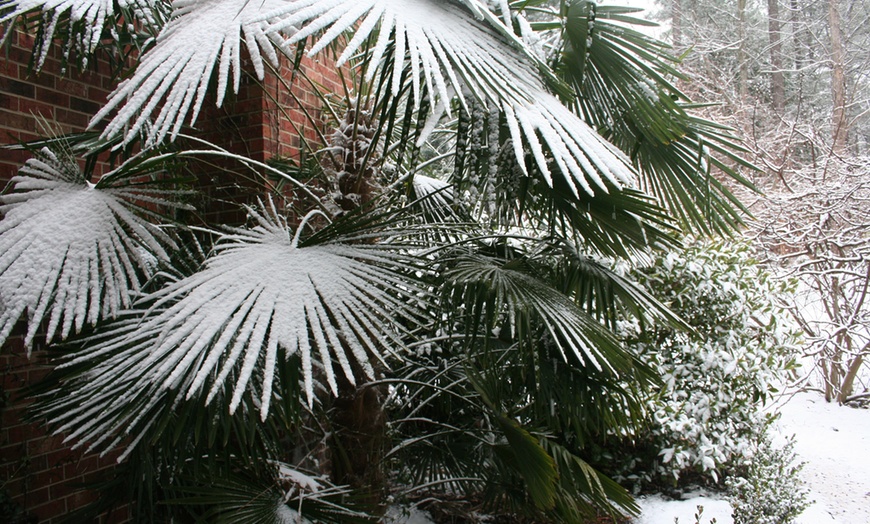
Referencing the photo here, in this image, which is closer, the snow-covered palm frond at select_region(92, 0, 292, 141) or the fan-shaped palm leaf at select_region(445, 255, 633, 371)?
the snow-covered palm frond at select_region(92, 0, 292, 141)

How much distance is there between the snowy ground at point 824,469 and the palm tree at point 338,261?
1.73 meters

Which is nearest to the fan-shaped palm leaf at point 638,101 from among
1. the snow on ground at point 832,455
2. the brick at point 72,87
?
the brick at point 72,87

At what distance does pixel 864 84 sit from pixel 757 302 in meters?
6.00

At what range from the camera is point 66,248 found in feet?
4.52

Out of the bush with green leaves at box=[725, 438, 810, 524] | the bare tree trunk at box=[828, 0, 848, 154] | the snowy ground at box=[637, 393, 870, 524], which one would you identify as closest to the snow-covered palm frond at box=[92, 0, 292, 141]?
the bush with green leaves at box=[725, 438, 810, 524]

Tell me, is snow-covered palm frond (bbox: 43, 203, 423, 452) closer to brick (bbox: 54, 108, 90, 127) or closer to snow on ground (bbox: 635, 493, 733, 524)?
brick (bbox: 54, 108, 90, 127)

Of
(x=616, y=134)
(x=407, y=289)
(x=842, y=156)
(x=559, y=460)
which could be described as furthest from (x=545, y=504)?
(x=842, y=156)

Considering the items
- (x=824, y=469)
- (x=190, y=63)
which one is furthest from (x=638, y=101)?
(x=824, y=469)

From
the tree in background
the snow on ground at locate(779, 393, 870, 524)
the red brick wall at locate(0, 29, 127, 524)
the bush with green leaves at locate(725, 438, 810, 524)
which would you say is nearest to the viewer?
the red brick wall at locate(0, 29, 127, 524)

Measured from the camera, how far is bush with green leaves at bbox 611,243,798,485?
3.34 m

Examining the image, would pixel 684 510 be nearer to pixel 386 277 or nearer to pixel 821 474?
pixel 821 474

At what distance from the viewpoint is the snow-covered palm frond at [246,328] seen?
3.70ft

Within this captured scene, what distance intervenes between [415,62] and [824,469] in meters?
5.25

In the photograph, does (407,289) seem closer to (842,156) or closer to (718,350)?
(718,350)
